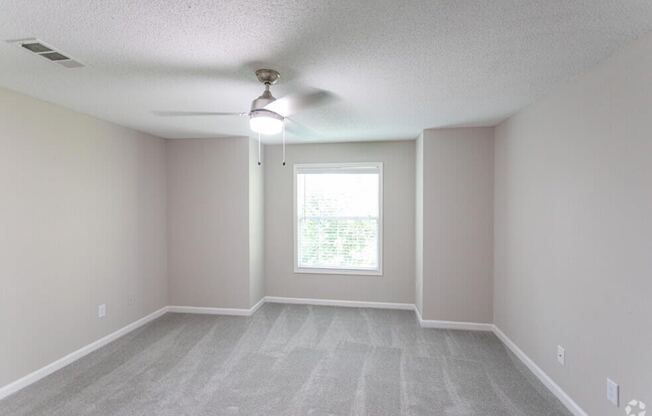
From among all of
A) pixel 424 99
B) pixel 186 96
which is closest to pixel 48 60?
pixel 186 96

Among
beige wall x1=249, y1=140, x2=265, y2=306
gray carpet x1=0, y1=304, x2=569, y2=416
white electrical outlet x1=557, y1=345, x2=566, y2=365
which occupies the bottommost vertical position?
gray carpet x1=0, y1=304, x2=569, y2=416

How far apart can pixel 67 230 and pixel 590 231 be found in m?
4.24

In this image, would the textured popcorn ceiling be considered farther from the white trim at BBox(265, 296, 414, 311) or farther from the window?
the white trim at BBox(265, 296, 414, 311)

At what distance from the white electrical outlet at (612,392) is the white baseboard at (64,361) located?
13.6 ft

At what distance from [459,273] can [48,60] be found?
411 centimetres

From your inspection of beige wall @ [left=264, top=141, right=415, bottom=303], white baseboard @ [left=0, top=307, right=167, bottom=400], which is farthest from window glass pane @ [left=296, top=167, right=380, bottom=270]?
white baseboard @ [left=0, top=307, right=167, bottom=400]

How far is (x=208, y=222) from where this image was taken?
428 cm

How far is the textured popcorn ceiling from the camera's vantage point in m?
1.46

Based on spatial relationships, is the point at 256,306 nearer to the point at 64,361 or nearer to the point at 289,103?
the point at 64,361

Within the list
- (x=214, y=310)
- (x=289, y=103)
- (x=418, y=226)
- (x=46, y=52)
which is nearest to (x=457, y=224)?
(x=418, y=226)

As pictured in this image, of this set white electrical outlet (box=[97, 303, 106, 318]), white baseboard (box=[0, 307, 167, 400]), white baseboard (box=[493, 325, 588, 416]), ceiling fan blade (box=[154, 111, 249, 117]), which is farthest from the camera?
white electrical outlet (box=[97, 303, 106, 318])

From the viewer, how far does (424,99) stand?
268 centimetres

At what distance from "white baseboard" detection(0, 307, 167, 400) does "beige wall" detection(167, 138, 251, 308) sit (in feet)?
2.39

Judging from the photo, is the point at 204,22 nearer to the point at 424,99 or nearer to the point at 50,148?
the point at 424,99
